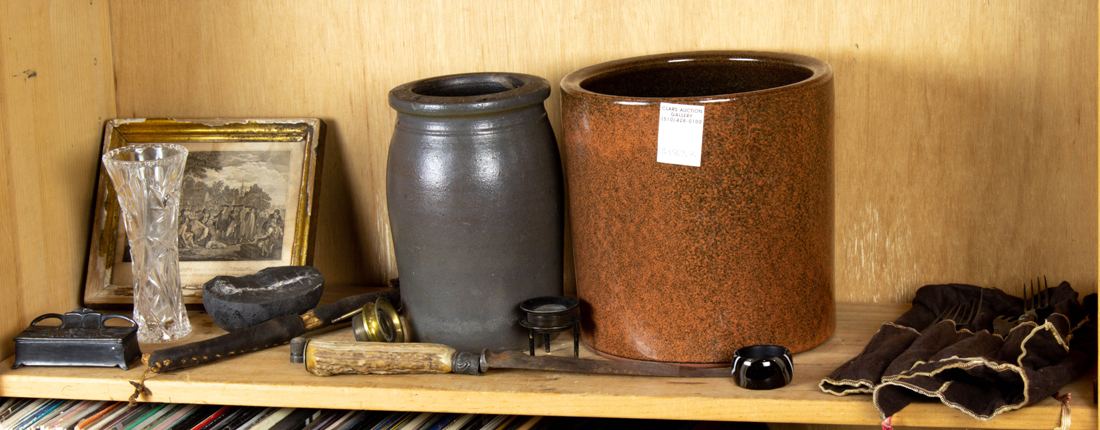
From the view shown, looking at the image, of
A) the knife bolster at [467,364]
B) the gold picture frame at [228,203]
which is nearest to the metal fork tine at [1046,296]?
the knife bolster at [467,364]

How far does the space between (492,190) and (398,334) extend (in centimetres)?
21

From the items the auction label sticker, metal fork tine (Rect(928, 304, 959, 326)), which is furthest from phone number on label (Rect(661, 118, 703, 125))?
metal fork tine (Rect(928, 304, 959, 326))

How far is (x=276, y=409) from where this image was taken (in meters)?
0.99

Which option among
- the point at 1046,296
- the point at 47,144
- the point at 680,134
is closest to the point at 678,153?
the point at 680,134

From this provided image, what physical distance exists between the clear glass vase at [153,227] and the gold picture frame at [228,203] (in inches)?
3.7

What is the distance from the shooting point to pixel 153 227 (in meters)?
0.98

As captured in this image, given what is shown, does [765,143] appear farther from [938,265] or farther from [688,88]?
[938,265]

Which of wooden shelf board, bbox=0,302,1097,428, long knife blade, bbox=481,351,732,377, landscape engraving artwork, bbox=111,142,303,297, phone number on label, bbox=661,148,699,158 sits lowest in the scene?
wooden shelf board, bbox=0,302,1097,428

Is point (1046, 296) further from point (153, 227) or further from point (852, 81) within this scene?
point (153, 227)

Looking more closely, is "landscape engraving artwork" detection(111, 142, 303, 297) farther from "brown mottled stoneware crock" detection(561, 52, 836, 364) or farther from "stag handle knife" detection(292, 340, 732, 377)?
"brown mottled stoneware crock" detection(561, 52, 836, 364)

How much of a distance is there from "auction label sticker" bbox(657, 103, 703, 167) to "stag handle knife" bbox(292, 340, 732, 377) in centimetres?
22

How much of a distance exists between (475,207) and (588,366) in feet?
0.65

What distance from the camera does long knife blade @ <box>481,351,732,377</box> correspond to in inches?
35.1

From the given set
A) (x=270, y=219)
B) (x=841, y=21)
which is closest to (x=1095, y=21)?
(x=841, y=21)
